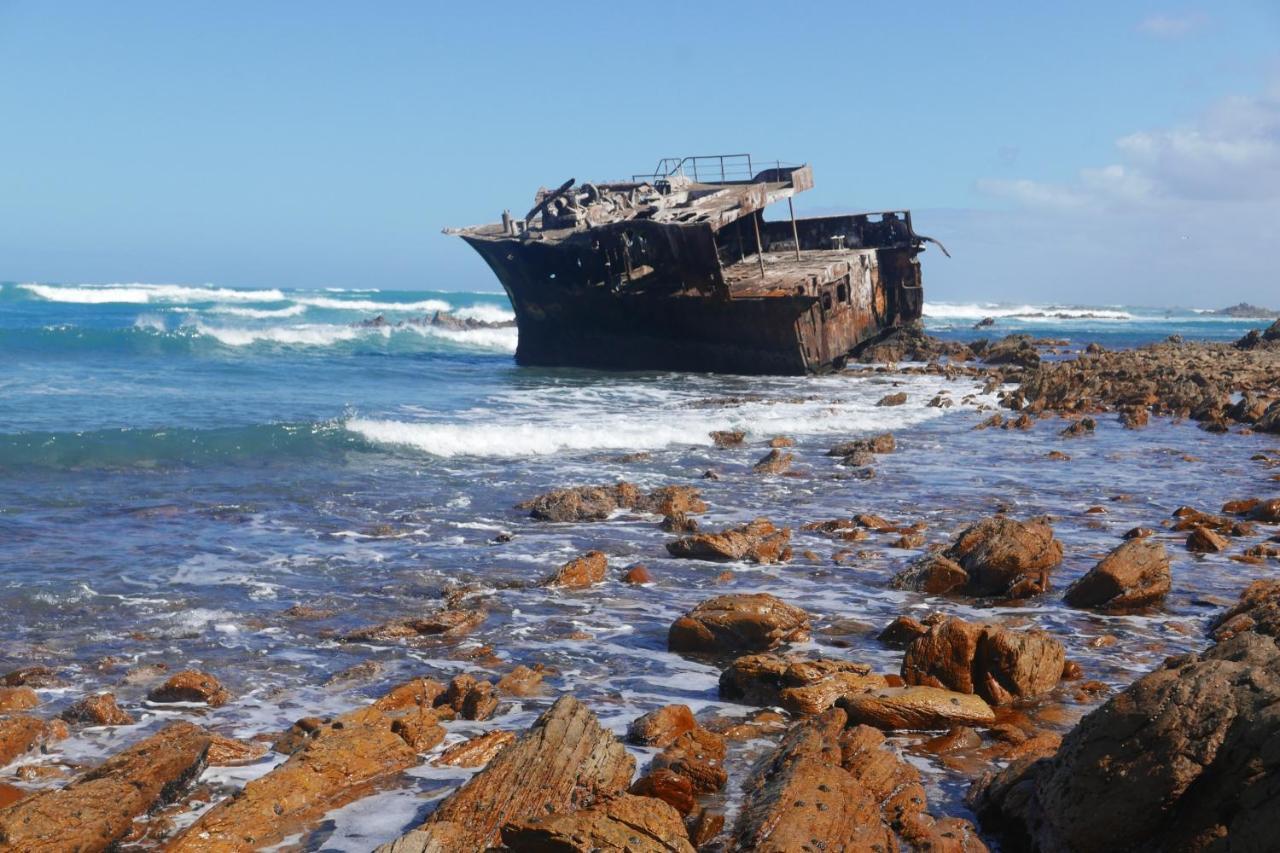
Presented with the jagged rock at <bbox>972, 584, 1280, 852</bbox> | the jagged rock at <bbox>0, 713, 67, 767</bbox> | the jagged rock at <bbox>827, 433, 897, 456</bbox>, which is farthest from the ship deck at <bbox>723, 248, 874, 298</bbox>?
the jagged rock at <bbox>972, 584, 1280, 852</bbox>

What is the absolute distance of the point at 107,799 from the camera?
4.22 meters

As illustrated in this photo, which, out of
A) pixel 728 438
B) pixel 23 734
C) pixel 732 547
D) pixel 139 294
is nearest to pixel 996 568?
pixel 732 547

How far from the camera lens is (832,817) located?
12.8ft

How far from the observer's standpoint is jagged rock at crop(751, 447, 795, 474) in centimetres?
1362

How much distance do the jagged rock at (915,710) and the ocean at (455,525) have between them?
0.28 m

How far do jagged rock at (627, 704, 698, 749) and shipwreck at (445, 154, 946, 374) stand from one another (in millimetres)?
18658

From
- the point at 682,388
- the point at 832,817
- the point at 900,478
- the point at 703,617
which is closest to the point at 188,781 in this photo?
the point at 832,817

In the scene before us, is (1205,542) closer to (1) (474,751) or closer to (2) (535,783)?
(1) (474,751)

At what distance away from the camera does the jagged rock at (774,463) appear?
13.6 metres

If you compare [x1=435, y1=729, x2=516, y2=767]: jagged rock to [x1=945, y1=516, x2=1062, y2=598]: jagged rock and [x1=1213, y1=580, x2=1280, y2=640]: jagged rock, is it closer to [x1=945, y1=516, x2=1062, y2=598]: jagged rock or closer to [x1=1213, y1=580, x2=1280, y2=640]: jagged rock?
[x1=1213, y1=580, x2=1280, y2=640]: jagged rock

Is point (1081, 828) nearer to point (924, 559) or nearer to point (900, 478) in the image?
point (924, 559)

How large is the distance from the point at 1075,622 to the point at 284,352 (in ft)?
108

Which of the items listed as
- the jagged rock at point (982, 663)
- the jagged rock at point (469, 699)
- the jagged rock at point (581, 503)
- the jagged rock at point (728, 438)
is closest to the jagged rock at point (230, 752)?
the jagged rock at point (469, 699)

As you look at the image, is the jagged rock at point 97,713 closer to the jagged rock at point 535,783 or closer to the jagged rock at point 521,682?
the jagged rock at point 521,682
